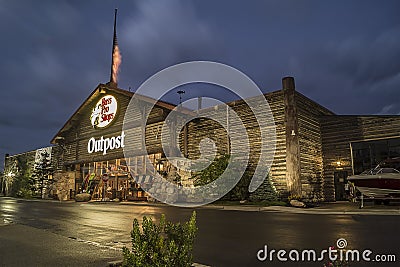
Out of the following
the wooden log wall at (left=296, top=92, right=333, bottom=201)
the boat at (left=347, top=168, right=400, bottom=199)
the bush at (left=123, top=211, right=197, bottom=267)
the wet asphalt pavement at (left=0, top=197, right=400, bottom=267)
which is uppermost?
the wooden log wall at (left=296, top=92, right=333, bottom=201)

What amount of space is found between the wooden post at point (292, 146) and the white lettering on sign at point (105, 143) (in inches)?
587

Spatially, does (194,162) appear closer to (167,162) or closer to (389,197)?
(167,162)

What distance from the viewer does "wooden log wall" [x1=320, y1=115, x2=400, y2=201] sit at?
19188 millimetres

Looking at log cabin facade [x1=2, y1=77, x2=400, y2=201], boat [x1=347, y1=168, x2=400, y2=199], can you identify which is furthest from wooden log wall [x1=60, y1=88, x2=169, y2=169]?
boat [x1=347, y1=168, x2=400, y2=199]

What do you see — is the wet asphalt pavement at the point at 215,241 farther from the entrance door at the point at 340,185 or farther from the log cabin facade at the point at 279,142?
the entrance door at the point at 340,185

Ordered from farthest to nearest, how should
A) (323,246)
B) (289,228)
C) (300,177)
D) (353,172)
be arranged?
(353,172) → (300,177) → (289,228) → (323,246)

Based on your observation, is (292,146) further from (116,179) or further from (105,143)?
(105,143)

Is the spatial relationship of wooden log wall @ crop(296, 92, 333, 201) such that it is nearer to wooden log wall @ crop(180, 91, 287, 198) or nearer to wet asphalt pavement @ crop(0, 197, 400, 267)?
wooden log wall @ crop(180, 91, 287, 198)

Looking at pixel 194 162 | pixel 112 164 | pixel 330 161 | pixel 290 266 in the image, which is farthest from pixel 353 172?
pixel 112 164

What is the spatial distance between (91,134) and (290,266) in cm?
2983

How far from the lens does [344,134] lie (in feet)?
67.8

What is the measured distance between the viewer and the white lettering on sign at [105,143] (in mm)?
28409

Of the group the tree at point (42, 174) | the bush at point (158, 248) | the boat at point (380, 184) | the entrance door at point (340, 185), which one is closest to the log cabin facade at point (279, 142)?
the entrance door at point (340, 185)

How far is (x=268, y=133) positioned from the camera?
2047 centimetres
